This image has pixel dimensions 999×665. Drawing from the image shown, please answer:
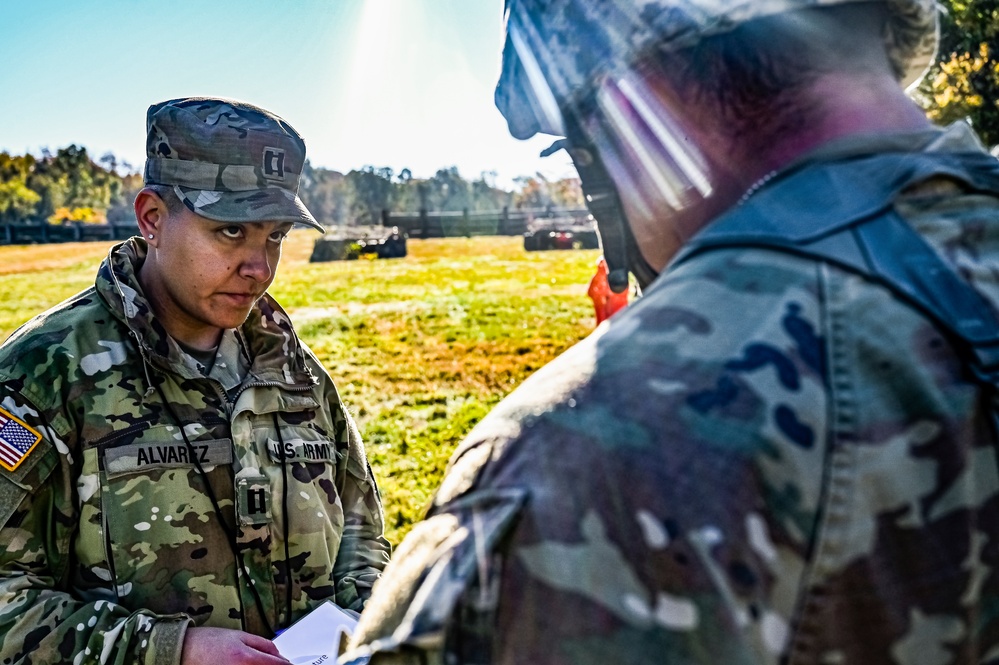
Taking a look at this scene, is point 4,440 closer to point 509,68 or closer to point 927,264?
point 509,68

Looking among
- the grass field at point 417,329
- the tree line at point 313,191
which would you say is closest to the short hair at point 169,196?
the grass field at point 417,329

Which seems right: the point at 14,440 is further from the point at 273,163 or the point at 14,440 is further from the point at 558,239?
the point at 558,239

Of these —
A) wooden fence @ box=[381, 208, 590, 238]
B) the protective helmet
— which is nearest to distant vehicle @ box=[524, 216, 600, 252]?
wooden fence @ box=[381, 208, 590, 238]

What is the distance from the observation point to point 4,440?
196 cm

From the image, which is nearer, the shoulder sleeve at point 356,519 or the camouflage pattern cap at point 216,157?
the camouflage pattern cap at point 216,157

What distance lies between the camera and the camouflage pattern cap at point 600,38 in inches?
40.8

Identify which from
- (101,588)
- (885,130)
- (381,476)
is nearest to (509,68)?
(885,130)

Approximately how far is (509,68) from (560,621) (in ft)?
3.09

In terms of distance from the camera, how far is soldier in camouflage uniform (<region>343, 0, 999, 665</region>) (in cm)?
75

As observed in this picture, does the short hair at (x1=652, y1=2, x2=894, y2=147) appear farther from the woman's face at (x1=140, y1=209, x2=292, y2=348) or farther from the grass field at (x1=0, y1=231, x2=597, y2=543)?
the grass field at (x1=0, y1=231, x2=597, y2=543)

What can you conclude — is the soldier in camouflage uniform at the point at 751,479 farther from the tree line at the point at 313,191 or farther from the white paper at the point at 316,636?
the tree line at the point at 313,191

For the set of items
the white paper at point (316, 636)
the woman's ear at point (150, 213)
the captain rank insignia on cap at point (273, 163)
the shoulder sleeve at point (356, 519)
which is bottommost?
the white paper at point (316, 636)

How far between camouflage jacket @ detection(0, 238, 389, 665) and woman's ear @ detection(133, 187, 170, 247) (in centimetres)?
10

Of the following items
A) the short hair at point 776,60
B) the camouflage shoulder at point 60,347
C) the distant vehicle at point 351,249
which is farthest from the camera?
the distant vehicle at point 351,249
